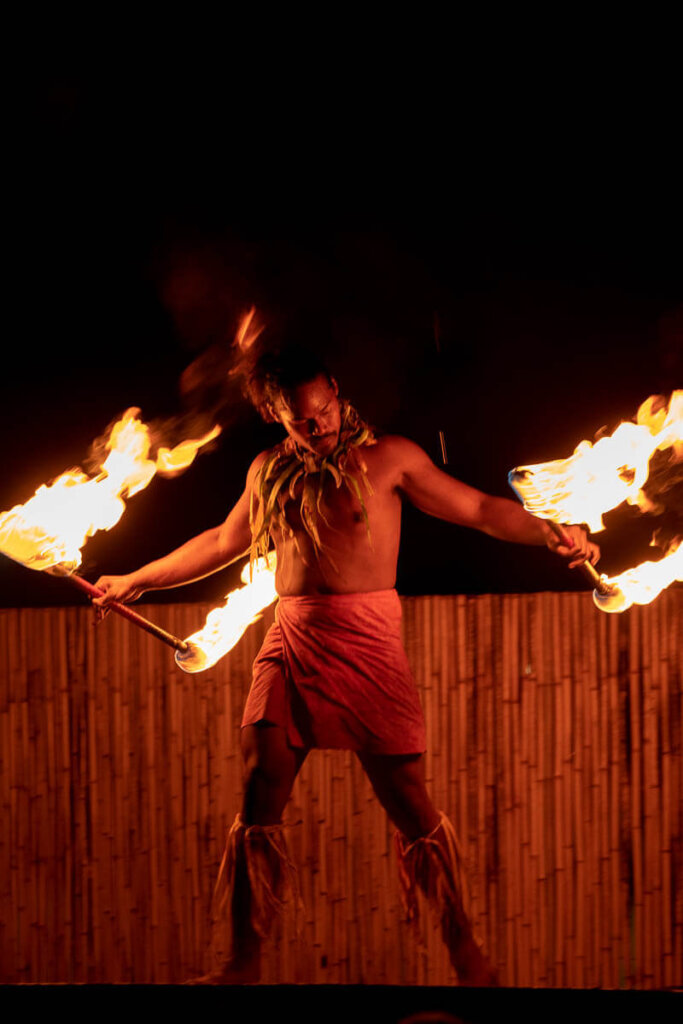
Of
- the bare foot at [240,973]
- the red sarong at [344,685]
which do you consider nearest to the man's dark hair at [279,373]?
the red sarong at [344,685]

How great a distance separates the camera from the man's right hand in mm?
3381

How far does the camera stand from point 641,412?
11.3 ft

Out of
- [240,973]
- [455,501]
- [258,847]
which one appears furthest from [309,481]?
[240,973]

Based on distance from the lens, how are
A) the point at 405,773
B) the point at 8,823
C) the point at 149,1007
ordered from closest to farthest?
1. the point at 149,1007
2. the point at 405,773
3. the point at 8,823

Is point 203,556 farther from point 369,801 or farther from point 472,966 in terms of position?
point 472,966

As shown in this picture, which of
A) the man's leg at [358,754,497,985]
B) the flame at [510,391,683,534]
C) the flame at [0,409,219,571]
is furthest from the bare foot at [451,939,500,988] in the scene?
the flame at [0,409,219,571]

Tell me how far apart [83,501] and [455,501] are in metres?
1.14

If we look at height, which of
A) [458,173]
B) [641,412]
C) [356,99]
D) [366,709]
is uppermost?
[356,99]

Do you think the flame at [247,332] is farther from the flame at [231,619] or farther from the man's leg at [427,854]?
the man's leg at [427,854]

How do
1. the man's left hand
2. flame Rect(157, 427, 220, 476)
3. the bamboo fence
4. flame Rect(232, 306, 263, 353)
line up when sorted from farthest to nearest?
flame Rect(157, 427, 220, 476) < flame Rect(232, 306, 263, 353) < the bamboo fence < the man's left hand

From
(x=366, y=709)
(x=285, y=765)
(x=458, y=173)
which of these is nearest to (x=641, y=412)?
(x=458, y=173)

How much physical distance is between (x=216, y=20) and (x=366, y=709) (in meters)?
2.28

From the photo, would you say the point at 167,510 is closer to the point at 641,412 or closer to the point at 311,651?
the point at 311,651

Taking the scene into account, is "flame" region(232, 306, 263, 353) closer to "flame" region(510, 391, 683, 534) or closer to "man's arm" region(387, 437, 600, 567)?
"man's arm" region(387, 437, 600, 567)
